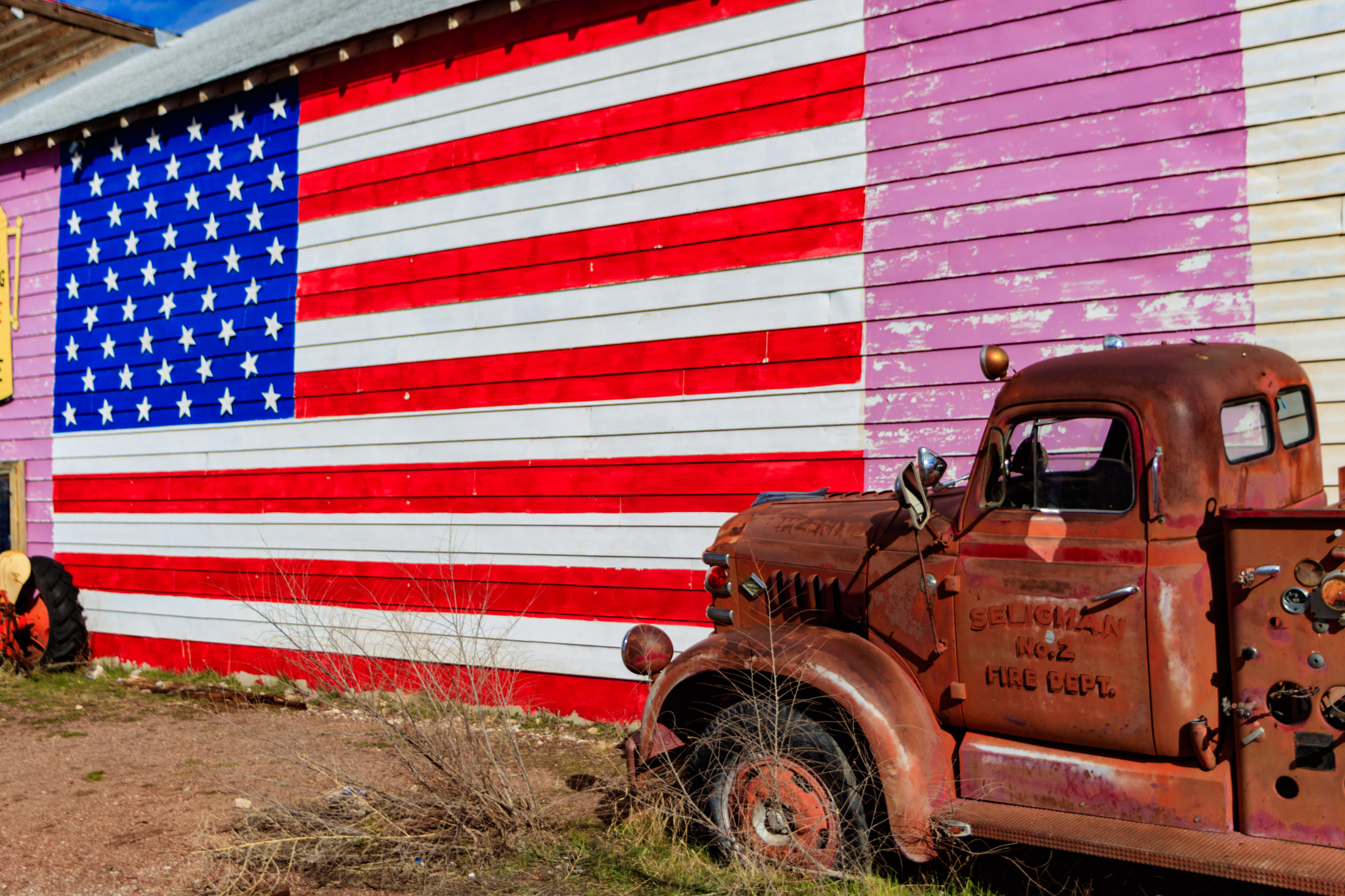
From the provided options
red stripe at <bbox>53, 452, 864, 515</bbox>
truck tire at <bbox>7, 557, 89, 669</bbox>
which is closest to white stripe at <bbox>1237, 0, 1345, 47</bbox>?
red stripe at <bbox>53, 452, 864, 515</bbox>

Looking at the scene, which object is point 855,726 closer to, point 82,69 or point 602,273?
point 602,273

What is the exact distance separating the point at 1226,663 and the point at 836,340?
3388 millimetres

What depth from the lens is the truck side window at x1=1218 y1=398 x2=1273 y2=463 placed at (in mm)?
3760

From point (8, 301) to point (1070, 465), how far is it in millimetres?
10992

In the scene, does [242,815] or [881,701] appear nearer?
[881,701]

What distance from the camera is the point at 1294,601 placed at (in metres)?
3.29

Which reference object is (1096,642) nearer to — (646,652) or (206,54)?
(646,652)

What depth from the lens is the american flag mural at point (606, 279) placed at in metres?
5.55

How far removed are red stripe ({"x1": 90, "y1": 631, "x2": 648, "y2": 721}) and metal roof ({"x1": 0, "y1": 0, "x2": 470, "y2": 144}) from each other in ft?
16.4

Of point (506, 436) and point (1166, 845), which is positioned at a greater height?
point (506, 436)

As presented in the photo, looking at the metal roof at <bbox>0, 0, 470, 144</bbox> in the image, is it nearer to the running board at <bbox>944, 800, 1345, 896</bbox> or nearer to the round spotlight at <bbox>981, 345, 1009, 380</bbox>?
the round spotlight at <bbox>981, 345, 1009, 380</bbox>

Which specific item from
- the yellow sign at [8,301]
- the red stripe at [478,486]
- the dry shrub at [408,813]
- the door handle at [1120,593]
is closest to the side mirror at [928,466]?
the door handle at [1120,593]

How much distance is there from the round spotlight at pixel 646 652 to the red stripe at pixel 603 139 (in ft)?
11.6

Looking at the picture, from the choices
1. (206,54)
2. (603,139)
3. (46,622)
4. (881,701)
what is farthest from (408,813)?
(206,54)
